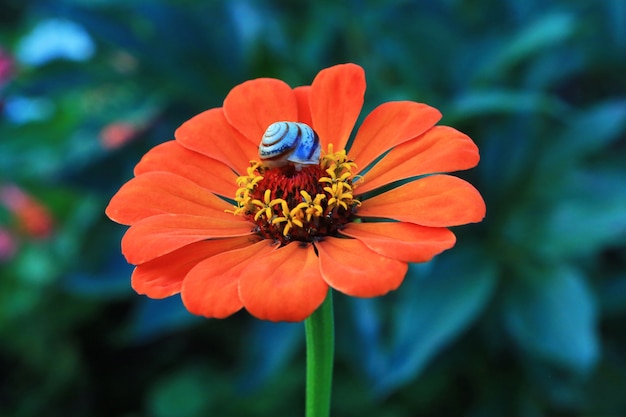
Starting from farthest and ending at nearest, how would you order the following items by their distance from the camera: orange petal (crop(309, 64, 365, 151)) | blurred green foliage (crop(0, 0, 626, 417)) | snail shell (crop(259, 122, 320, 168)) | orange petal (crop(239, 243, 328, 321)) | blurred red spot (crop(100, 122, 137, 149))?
blurred red spot (crop(100, 122, 137, 149)), blurred green foliage (crop(0, 0, 626, 417)), orange petal (crop(309, 64, 365, 151)), snail shell (crop(259, 122, 320, 168)), orange petal (crop(239, 243, 328, 321))

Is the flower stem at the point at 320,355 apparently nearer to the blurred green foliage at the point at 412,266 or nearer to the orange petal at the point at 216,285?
the orange petal at the point at 216,285

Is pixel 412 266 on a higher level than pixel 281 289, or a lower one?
higher

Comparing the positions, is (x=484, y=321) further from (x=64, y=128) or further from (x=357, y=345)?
(x=64, y=128)

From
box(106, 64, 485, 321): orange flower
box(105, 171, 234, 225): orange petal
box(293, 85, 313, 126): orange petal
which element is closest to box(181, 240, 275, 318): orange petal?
box(106, 64, 485, 321): orange flower

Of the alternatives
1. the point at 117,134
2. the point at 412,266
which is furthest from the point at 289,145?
the point at 117,134

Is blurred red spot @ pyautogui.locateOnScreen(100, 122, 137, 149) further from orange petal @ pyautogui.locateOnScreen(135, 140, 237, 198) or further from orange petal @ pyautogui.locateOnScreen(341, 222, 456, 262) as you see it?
orange petal @ pyautogui.locateOnScreen(341, 222, 456, 262)

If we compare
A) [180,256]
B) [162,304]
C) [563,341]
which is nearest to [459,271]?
[563,341]

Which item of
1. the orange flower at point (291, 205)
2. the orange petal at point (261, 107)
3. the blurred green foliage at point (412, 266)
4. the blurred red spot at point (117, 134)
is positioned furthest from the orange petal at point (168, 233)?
the blurred red spot at point (117, 134)

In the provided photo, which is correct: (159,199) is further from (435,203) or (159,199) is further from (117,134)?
(117,134)
